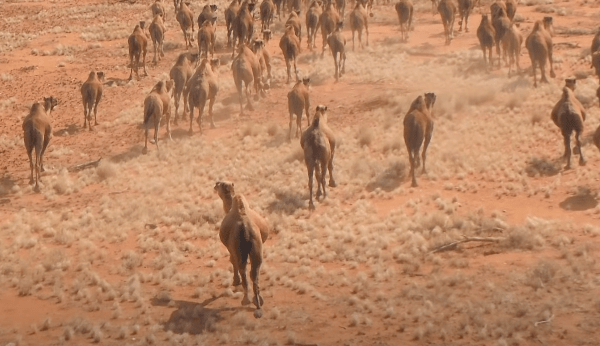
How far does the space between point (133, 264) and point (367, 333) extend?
17.4 feet

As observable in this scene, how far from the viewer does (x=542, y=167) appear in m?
18.5

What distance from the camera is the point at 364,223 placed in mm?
16438

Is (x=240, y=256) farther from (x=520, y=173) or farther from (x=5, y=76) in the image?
(x=5, y=76)

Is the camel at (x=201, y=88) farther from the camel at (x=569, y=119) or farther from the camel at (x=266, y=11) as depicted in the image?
the camel at (x=266, y=11)

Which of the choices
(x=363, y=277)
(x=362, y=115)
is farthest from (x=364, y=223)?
(x=362, y=115)

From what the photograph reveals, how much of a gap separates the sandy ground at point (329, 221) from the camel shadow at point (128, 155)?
84 mm

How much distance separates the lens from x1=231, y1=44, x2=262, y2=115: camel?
2428 centimetres

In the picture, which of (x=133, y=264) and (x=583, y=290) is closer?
(x=583, y=290)

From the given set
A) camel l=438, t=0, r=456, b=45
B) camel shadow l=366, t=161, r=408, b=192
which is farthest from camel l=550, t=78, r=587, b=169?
camel l=438, t=0, r=456, b=45

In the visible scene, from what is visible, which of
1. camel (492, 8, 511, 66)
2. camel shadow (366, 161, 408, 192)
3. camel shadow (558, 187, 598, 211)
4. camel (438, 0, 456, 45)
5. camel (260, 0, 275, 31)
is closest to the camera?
camel shadow (558, 187, 598, 211)

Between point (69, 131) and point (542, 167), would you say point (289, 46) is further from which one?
point (542, 167)

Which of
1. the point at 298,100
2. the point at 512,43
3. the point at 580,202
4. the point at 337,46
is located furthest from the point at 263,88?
the point at 580,202

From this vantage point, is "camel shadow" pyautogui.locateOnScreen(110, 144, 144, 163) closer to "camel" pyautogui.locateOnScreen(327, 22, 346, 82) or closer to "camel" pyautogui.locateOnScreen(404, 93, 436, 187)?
"camel" pyautogui.locateOnScreen(404, 93, 436, 187)

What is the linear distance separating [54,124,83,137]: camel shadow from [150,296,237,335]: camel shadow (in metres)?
12.2
